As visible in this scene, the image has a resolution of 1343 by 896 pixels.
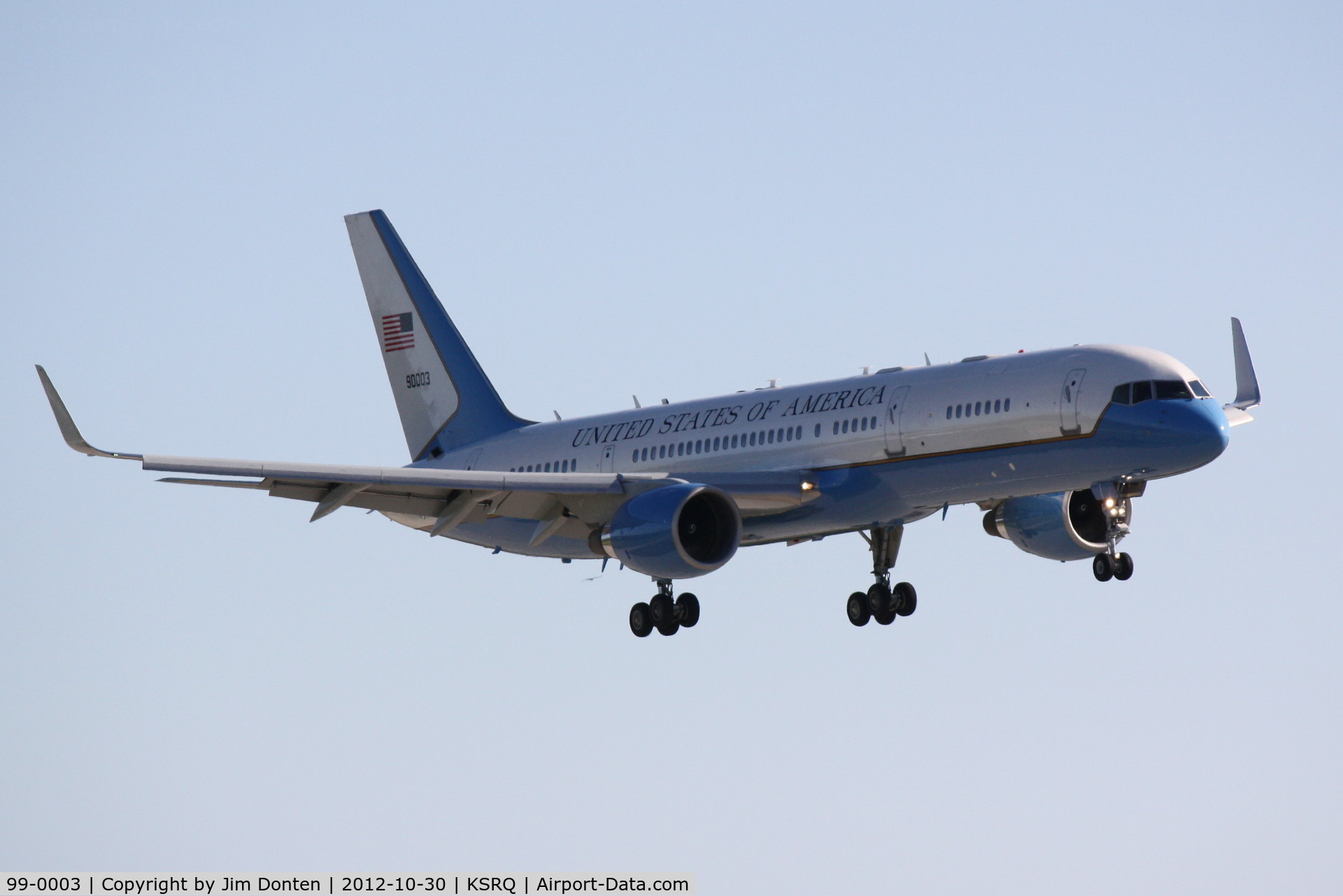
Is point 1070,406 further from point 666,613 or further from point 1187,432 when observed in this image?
point 666,613

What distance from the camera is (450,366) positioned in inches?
2208

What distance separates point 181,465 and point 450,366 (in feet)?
57.2

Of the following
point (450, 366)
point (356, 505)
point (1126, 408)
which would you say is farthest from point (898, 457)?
point (450, 366)

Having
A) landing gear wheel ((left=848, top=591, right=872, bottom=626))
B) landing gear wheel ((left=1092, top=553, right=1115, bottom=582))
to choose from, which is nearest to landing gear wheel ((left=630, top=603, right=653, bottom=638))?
landing gear wheel ((left=848, top=591, right=872, bottom=626))

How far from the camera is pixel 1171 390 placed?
39.6 metres

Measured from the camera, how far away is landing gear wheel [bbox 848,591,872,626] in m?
48.0

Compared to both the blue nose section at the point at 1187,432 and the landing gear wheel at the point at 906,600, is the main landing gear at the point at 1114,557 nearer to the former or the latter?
the blue nose section at the point at 1187,432

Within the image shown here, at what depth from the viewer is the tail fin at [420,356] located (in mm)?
55156

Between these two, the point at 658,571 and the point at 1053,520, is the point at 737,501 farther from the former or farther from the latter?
the point at 1053,520

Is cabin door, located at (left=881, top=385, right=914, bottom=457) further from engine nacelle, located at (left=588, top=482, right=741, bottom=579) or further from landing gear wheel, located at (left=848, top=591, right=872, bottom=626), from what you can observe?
landing gear wheel, located at (left=848, top=591, right=872, bottom=626)

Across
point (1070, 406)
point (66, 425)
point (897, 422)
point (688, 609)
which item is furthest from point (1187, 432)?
point (66, 425)

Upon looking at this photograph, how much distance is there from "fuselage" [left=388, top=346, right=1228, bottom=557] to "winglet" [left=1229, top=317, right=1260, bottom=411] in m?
6.68

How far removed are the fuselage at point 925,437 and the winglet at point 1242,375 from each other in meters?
6.68

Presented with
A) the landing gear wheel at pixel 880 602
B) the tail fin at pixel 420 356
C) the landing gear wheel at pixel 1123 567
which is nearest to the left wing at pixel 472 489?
the landing gear wheel at pixel 880 602
